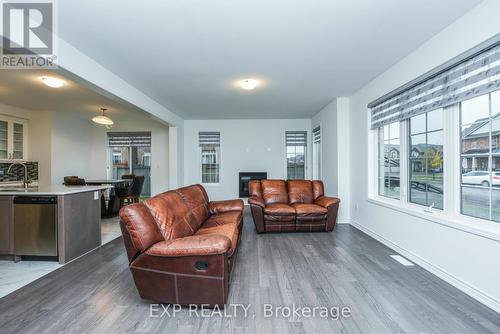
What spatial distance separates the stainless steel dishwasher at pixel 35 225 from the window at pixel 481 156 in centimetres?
460

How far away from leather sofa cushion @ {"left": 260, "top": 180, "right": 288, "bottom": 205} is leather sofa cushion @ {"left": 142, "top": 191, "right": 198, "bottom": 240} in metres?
2.10

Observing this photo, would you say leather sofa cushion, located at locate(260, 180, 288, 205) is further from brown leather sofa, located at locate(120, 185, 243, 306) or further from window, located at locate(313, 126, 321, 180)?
brown leather sofa, located at locate(120, 185, 243, 306)

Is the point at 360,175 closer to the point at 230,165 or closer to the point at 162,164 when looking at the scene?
the point at 230,165

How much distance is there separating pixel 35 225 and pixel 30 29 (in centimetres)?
222

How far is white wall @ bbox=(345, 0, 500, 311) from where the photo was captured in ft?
6.56

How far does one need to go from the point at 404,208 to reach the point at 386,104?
153 cm

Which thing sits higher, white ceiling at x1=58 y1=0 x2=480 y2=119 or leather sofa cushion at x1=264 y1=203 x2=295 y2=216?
white ceiling at x1=58 y1=0 x2=480 y2=119

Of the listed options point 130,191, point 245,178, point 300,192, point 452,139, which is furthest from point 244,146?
point 452,139

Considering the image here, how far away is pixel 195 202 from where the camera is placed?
326 centimetres

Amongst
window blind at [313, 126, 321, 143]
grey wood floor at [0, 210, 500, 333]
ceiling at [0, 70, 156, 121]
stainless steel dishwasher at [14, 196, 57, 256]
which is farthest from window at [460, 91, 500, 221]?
stainless steel dishwasher at [14, 196, 57, 256]

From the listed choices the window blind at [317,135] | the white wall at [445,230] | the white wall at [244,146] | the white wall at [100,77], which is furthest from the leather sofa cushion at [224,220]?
the window blind at [317,135]

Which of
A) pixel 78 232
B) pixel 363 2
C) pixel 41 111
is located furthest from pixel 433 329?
pixel 41 111

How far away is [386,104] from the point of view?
3.52 meters

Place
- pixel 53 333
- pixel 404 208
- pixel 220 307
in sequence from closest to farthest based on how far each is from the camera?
pixel 53 333, pixel 220 307, pixel 404 208
